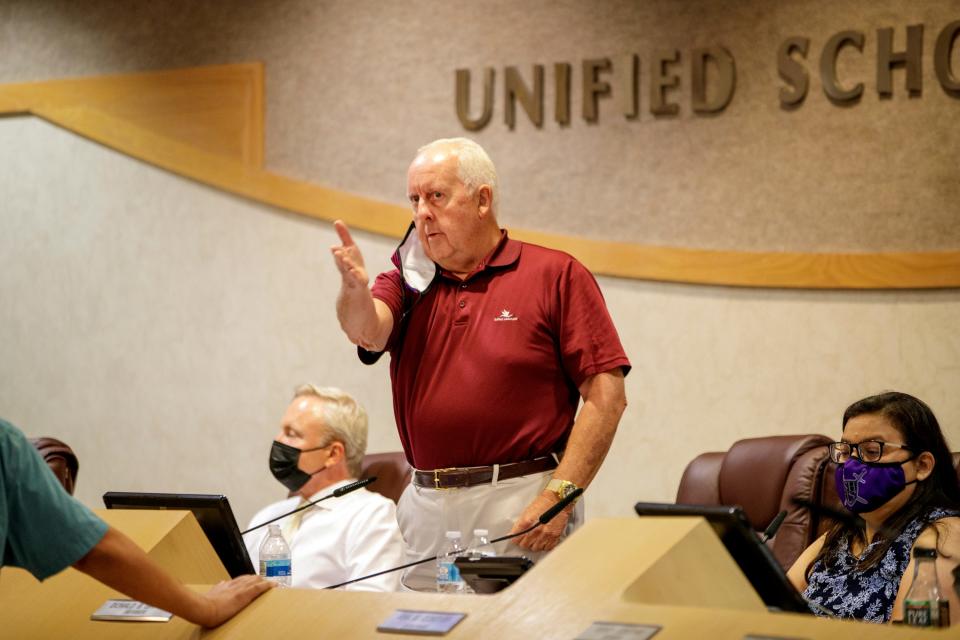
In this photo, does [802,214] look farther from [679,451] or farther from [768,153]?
[679,451]

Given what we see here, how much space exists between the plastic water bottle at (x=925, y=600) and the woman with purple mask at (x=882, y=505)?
690 millimetres

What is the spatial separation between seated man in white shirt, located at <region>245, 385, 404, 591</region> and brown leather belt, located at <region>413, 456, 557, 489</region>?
616 mm

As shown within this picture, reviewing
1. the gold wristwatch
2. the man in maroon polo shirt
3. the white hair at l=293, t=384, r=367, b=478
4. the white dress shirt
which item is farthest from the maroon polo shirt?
the white hair at l=293, t=384, r=367, b=478

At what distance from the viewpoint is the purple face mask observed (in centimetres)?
268

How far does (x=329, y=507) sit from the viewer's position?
3551 millimetres

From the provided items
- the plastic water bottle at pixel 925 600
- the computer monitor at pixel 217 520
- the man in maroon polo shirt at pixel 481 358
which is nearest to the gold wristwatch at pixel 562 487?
the man in maroon polo shirt at pixel 481 358

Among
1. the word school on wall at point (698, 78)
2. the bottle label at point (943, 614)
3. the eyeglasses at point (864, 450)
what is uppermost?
the word school on wall at point (698, 78)

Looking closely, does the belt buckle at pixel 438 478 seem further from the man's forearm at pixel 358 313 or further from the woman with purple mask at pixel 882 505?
the woman with purple mask at pixel 882 505

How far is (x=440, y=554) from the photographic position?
8.67 feet

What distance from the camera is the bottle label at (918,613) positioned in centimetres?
188

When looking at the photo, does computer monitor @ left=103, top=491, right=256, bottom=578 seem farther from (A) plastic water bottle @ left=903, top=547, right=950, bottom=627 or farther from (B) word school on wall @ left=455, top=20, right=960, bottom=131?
(B) word school on wall @ left=455, top=20, right=960, bottom=131

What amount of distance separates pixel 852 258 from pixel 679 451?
2.88ft

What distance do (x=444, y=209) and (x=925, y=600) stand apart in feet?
4.43

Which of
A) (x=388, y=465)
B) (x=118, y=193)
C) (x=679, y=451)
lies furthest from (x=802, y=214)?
(x=118, y=193)
